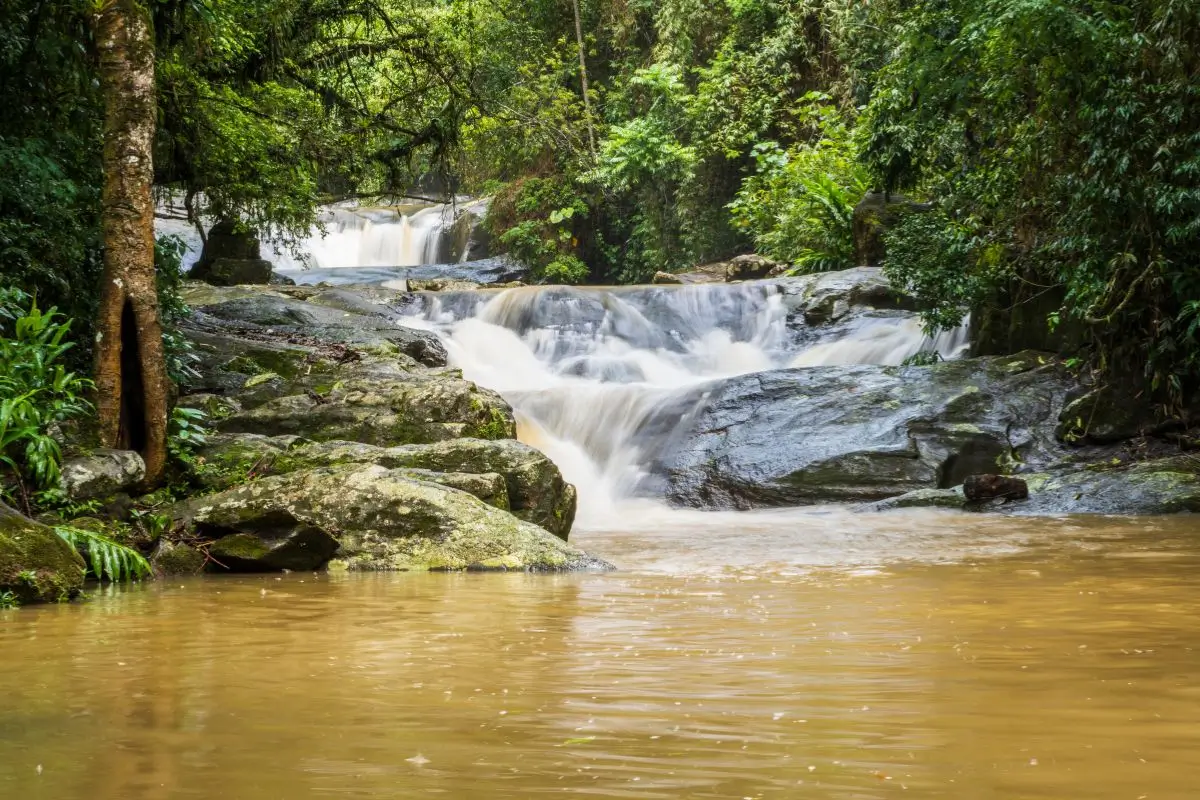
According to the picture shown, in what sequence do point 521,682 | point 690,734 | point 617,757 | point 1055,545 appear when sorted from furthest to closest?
point 1055,545, point 521,682, point 690,734, point 617,757

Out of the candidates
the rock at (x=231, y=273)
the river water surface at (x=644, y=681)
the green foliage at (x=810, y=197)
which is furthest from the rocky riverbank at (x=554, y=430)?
the rock at (x=231, y=273)

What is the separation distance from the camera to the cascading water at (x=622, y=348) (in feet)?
50.5

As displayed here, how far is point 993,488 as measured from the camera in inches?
457

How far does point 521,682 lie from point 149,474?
231 inches

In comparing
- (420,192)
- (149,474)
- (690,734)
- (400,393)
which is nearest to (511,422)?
(400,393)

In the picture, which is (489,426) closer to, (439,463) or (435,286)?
(439,463)

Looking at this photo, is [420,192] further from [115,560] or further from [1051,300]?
[115,560]

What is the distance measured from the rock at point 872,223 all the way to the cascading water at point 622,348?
2.16 meters

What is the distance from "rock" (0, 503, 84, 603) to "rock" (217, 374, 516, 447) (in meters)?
4.38

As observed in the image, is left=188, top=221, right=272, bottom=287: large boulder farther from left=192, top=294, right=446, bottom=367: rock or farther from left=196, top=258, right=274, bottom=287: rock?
left=192, top=294, right=446, bottom=367: rock

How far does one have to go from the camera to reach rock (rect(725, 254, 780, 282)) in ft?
85.8

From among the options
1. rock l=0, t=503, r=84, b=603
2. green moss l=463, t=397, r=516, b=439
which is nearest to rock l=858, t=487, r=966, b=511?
green moss l=463, t=397, r=516, b=439

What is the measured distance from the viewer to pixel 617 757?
2691mm

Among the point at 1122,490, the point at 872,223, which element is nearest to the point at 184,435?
the point at 1122,490
